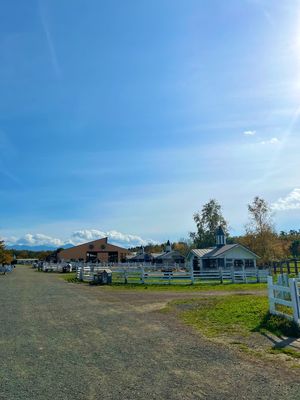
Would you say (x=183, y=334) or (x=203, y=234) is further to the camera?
(x=203, y=234)

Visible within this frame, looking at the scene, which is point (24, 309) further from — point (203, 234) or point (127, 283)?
point (203, 234)

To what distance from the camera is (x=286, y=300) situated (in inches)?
468

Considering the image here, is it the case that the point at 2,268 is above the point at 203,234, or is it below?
below

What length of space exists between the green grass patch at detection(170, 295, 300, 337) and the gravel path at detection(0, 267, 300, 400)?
86cm

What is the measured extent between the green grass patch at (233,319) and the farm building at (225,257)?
28.3 m

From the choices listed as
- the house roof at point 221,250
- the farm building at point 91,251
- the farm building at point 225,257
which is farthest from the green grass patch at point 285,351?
the farm building at point 91,251

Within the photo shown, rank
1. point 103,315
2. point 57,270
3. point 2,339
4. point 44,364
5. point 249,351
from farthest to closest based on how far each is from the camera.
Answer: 1. point 57,270
2. point 103,315
3. point 2,339
4. point 249,351
5. point 44,364

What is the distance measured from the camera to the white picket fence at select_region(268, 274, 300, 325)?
1004 cm

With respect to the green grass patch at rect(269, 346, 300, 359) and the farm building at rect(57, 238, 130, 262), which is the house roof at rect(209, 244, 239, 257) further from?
the farm building at rect(57, 238, 130, 262)

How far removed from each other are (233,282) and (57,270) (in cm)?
4331

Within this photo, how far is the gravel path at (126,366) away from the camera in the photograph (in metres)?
5.51

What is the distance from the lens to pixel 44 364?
7086 millimetres

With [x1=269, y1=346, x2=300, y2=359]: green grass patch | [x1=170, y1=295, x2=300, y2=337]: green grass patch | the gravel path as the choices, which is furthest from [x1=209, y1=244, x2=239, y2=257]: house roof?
[x1=269, y1=346, x2=300, y2=359]: green grass patch

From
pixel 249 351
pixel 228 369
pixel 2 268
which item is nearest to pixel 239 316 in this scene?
pixel 249 351
